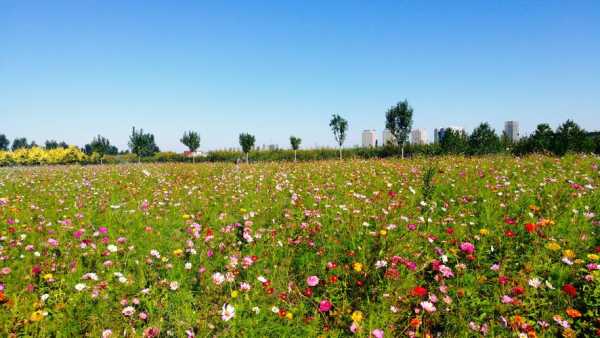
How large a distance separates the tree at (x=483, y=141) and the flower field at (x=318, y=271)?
911 inches

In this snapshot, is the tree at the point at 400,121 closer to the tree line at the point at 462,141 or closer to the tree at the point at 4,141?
the tree line at the point at 462,141

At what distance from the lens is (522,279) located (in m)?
2.87

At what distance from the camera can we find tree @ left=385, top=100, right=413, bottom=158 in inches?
1175

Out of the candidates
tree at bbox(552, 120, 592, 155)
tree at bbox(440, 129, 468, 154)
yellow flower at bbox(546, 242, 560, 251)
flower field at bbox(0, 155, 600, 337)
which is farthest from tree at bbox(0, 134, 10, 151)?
yellow flower at bbox(546, 242, 560, 251)

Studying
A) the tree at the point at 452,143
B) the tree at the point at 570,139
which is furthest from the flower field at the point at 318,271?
the tree at the point at 452,143

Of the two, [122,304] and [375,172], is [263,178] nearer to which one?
[375,172]

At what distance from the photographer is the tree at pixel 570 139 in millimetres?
17002

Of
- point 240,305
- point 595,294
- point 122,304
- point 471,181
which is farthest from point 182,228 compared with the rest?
point 471,181

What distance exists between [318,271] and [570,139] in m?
19.6

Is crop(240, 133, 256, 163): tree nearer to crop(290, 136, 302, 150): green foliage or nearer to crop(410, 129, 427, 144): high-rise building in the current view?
crop(290, 136, 302, 150): green foliage

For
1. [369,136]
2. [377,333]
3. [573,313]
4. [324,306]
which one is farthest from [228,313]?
[369,136]

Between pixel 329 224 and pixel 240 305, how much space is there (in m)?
2.10

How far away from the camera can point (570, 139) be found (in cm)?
1698

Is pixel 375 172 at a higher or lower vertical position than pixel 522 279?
higher
